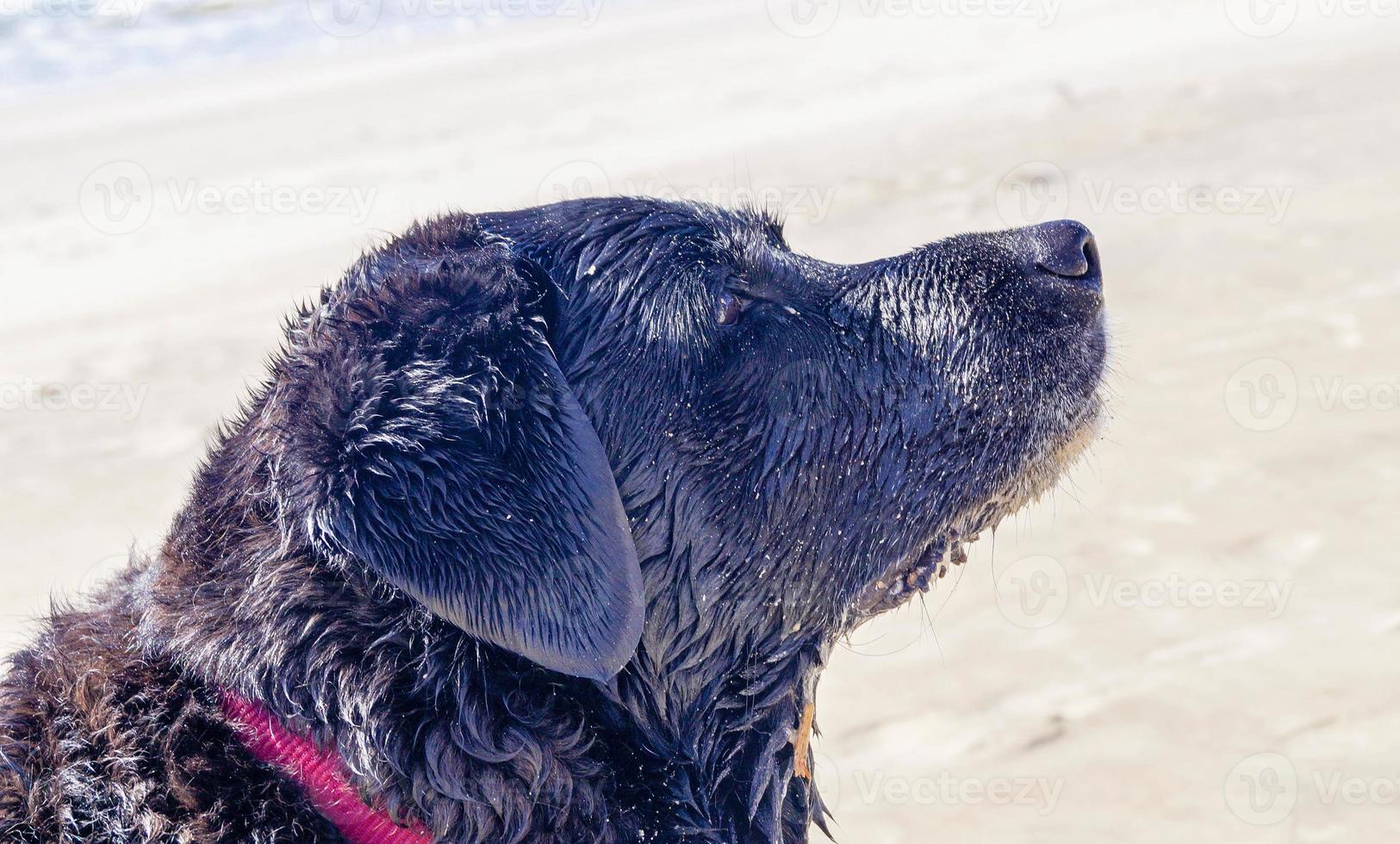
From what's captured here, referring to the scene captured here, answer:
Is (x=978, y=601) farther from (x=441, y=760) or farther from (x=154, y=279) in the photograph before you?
(x=154, y=279)

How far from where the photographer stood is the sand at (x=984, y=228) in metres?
3.86

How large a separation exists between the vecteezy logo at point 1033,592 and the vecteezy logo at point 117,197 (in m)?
8.43

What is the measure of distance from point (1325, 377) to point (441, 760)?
15.9 feet

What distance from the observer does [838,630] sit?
2732mm

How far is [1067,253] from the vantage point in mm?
2883

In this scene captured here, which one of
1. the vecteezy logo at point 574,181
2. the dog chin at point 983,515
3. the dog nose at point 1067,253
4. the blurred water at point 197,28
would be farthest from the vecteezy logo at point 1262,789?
the blurred water at point 197,28
